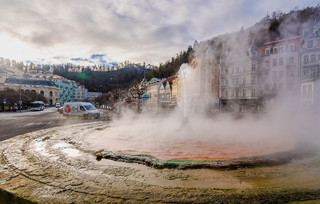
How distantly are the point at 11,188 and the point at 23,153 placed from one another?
2.04m

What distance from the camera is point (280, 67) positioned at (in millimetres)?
9875

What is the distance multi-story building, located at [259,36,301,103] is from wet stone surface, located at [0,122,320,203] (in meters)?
7.03

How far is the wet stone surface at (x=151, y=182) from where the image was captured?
1.94 meters

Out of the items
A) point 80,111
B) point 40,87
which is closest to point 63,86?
point 40,87

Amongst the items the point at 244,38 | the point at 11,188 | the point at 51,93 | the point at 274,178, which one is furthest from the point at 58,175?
the point at 51,93

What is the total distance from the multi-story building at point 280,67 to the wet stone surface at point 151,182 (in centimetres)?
703

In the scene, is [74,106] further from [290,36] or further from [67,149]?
[290,36]

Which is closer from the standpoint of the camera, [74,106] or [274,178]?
[274,178]

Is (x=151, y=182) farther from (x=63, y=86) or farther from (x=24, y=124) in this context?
(x=63, y=86)

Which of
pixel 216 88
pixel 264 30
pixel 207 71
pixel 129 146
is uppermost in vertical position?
pixel 264 30

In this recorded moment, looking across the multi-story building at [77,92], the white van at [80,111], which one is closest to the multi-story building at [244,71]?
the white van at [80,111]

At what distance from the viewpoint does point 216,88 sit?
17.0m

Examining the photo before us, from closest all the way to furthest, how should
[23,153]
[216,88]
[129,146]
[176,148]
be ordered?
[23,153]
[176,148]
[129,146]
[216,88]

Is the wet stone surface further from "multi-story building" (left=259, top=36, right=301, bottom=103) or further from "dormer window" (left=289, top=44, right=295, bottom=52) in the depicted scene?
"dormer window" (left=289, top=44, right=295, bottom=52)
